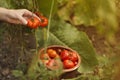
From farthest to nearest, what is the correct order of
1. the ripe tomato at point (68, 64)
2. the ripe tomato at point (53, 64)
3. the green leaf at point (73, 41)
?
the green leaf at point (73, 41) < the ripe tomato at point (68, 64) < the ripe tomato at point (53, 64)

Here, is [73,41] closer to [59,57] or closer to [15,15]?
[59,57]

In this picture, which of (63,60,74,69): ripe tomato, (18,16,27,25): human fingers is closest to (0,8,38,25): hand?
(18,16,27,25): human fingers

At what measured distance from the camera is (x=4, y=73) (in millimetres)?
1938

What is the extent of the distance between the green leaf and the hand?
268mm

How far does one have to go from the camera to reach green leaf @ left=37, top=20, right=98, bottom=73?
191 centimetres

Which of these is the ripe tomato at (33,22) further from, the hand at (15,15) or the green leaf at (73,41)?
the green leaf at (73,41)

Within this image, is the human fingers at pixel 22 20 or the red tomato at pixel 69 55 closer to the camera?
the human fingers at pixel 22 20

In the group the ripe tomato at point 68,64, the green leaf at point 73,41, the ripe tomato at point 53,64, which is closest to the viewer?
the ripe tomato at point 53,64

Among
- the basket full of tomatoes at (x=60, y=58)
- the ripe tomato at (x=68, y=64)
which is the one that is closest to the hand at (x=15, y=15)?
the basket full of tomatoes at (x=60, y=58)

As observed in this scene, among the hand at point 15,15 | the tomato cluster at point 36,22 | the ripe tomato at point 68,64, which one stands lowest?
the ripe tomato at point 68,64

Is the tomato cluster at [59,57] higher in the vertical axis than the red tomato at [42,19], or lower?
lower

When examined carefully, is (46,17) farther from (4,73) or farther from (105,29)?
(105,29)

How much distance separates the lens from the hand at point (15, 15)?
61.3 inches

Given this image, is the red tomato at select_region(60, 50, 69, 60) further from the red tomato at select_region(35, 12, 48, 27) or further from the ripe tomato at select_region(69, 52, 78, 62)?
the red tomato at select_region(35, 12, 48, 27)
